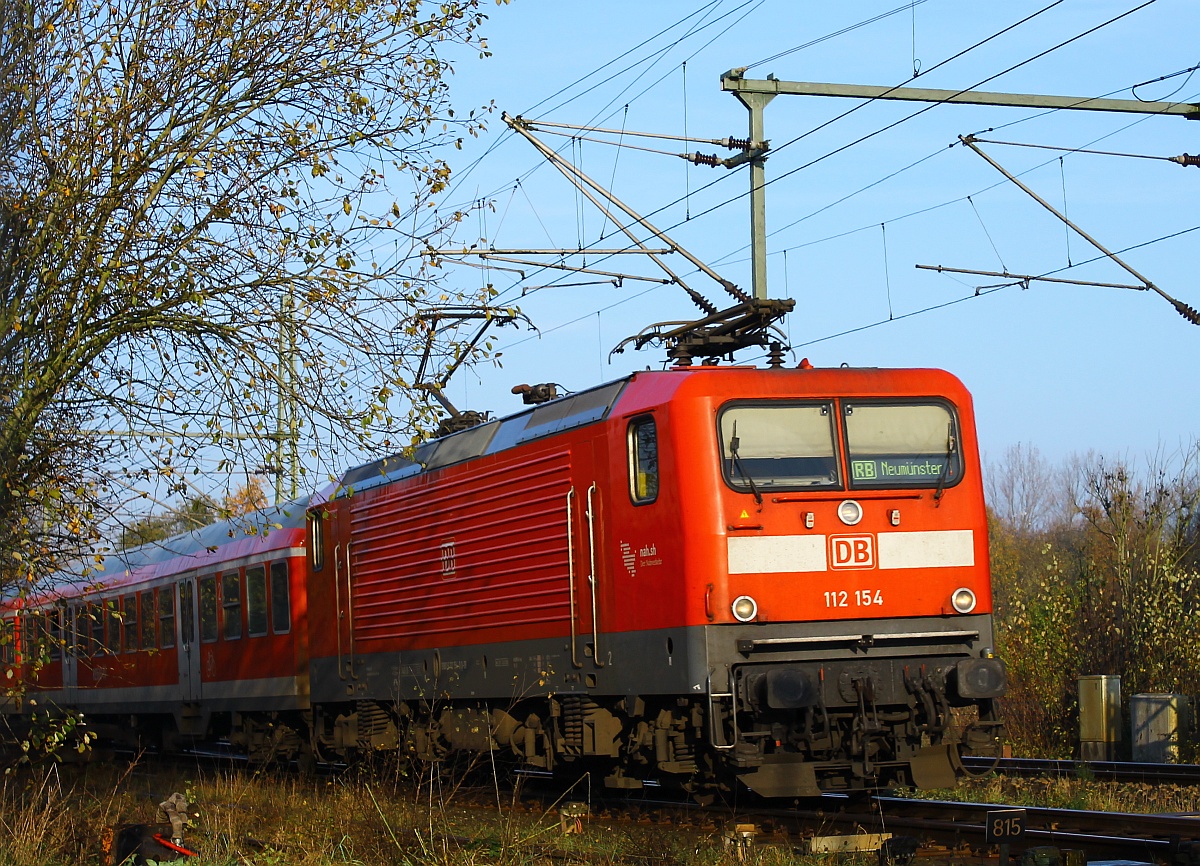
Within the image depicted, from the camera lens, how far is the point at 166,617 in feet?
67.1

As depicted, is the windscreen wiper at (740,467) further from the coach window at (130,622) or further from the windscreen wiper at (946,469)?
the coach window at (130,622)

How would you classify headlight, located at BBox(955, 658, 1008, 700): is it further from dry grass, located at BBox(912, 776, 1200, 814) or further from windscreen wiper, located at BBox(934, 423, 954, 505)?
windscreen wiper, located at BBox(934, 423, 954, 505)

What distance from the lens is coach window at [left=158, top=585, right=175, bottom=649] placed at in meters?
20.2

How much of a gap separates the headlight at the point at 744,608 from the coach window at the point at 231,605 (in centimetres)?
974

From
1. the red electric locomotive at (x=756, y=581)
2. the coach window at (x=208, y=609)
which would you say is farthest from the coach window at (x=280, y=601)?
the red electric locomotive at (x=756, y=581)

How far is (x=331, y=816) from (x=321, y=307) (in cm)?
428

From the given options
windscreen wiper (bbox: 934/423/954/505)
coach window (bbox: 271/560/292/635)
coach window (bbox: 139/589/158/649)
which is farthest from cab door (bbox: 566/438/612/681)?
coach window (bbox: 139/589/158/649)

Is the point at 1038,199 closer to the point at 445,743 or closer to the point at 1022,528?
the point at 445,743

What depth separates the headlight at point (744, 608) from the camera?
10.2 metres

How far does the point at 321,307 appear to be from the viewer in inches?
348

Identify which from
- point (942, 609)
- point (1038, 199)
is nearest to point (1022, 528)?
point (1038, 199)

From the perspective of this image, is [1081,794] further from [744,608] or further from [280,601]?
[280,601]

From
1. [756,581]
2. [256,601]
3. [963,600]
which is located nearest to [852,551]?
[756,581]

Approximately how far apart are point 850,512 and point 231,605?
1043 cm
